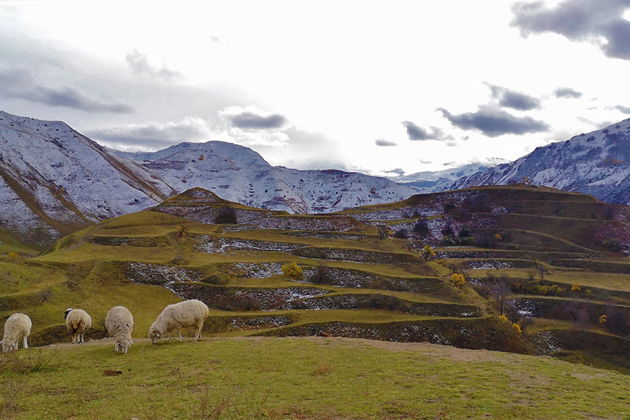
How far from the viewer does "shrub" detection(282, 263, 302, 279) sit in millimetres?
72688

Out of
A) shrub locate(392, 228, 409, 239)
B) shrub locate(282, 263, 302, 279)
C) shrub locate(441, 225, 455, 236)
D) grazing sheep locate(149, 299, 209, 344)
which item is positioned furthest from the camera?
shrub locate(441, 225, 455, 236)

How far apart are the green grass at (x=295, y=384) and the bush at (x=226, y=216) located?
82.8 meters

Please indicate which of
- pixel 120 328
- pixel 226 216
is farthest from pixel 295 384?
pixel 226 216

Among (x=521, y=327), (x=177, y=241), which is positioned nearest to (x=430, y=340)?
(x=521, y=327)

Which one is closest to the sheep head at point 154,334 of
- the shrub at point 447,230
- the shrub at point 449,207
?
the shrub at point 447,230

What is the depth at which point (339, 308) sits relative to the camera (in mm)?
64125

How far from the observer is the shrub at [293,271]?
7269 centimetres

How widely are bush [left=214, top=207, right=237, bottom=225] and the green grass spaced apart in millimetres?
82813

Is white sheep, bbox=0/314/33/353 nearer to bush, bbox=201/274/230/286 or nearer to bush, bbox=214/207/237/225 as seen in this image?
bush, bbox=201/274/230/286

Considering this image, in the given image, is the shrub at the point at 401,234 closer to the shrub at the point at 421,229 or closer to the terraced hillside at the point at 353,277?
the terraced hillside at the point at 353,277

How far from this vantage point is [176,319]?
1225 inches

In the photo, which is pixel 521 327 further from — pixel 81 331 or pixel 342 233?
pixel 81 331

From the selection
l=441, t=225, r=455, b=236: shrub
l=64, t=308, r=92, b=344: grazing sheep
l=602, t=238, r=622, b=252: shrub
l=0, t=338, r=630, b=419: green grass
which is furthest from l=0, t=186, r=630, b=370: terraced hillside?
l=0, t=338, r=630, b=419: green grass

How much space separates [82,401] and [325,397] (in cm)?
1076
